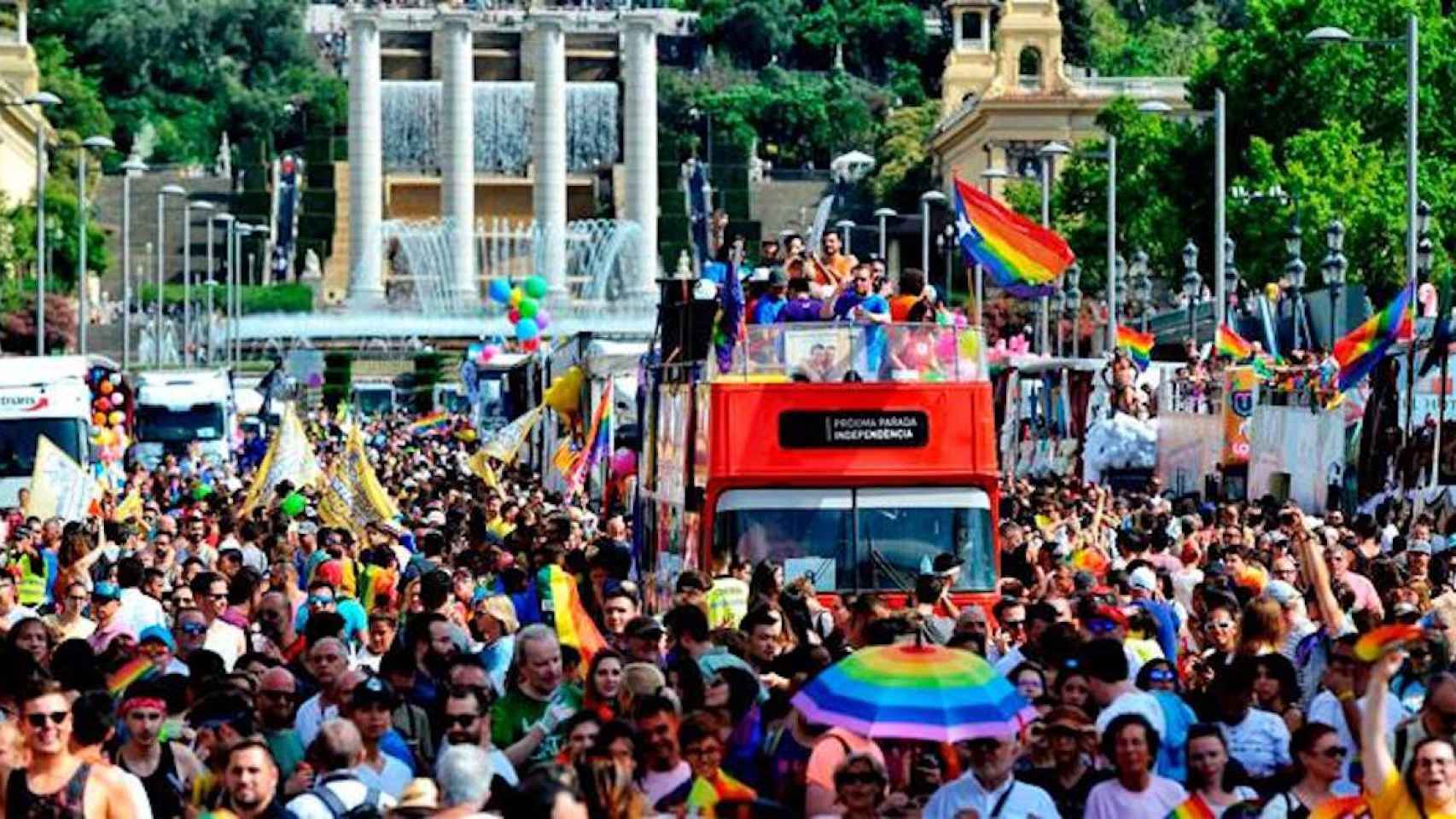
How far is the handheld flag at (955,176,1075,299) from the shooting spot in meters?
40.1

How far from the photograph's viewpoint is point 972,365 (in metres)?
25.3

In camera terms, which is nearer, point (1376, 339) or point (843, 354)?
point (843, 354)

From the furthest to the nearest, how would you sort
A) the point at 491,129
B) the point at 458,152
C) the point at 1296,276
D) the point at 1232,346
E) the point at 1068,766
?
the point at 491,129
the point at 458,152
the point at 1296,276
the point at 1232,346
the point at 1068,766

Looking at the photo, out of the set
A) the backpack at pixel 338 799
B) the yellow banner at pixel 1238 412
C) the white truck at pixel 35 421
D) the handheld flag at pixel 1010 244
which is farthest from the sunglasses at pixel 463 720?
the white truck at pixel 35 421

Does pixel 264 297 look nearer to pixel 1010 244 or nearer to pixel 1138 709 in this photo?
pixel 1010 244

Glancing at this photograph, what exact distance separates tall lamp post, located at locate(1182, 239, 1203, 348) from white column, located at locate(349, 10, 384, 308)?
260 ft

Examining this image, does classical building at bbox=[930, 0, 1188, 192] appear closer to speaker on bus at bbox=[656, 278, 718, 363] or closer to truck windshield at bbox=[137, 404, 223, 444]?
truck windshield at bbox=[137, 404, 223, 444]

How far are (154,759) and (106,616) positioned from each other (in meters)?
6.08

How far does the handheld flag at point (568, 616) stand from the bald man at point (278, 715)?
2079 mm

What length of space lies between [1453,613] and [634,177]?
13320cm

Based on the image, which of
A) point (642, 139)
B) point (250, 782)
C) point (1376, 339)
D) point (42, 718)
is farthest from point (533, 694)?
point (642, 139)

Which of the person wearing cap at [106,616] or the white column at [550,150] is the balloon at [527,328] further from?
the white column at [550,150]

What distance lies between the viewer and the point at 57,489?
3484 cm

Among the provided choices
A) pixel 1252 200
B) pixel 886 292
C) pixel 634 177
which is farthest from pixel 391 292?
pixel 886 292
